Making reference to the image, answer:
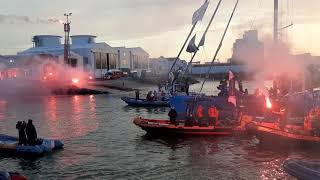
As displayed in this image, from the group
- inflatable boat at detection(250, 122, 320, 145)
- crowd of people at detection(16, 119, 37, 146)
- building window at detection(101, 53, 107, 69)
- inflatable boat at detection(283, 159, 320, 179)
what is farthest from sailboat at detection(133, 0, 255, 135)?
building window at detection(101, 53, 107, 69)

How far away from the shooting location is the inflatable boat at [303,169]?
68.2ft

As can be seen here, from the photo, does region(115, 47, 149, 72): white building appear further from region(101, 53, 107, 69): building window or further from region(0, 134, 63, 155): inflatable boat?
region(0, 134, 63, 155): inflatable boat

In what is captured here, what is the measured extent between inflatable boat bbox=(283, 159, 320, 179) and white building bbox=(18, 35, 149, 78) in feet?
357

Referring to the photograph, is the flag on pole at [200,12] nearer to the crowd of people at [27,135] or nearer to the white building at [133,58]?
the crowd of people at [27,135]

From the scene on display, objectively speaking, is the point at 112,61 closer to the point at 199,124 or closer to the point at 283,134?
the point at 199,124

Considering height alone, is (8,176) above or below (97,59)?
below

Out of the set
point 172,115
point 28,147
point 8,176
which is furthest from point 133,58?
point 8,176

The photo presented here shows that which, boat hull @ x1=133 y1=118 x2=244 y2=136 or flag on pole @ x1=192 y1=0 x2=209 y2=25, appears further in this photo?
flag on pole @ x1=192 y1=0 x2=209 y2=25

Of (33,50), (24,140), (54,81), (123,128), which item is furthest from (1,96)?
(24,140)

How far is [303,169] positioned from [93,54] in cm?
11764

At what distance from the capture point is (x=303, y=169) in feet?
70.4

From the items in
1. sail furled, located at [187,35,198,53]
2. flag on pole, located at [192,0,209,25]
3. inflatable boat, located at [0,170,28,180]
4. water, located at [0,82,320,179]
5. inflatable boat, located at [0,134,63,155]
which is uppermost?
flag on pole, located at [192,0,209,25]

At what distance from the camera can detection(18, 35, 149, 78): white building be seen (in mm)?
133625

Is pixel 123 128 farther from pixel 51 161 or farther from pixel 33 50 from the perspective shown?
pixel 33 50
